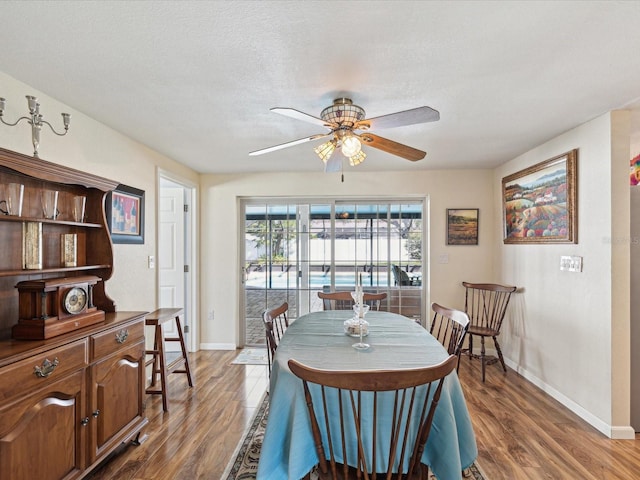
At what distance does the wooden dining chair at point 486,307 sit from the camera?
3473mm

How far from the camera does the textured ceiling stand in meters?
1.34

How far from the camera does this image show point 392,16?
4.45 feet

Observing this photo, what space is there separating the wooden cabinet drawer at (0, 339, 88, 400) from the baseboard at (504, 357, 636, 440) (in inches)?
134

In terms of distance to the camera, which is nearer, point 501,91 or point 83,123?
point 501,91

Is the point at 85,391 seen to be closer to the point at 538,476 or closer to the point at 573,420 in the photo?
the point at 538,476

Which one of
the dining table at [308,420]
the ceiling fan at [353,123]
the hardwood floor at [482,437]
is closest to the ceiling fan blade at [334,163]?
the ceiling fan at [353,123]

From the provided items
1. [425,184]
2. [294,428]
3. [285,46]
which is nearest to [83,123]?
[285,46]

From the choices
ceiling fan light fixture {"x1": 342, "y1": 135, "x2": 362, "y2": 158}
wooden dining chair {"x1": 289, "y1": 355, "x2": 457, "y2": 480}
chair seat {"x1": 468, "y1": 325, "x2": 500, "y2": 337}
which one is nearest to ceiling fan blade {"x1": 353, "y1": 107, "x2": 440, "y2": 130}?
ceiling fan light fixture {"x1": 342, "y1": 135, "x2": 362, "y2": 158}

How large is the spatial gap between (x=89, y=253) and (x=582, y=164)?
3.73 m

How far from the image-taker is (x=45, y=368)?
156 centimetres

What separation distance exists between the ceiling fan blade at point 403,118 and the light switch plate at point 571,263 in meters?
1.85

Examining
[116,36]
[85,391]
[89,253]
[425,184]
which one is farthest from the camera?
[425,184]

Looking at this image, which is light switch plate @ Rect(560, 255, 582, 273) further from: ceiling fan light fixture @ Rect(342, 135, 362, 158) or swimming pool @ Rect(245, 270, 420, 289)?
ceiling fan light fixture @ Rect(342, 135, 362, 158)

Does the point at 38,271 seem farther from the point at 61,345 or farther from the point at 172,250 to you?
the point at 172,250
